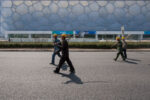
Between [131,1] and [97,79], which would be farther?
[131,1]

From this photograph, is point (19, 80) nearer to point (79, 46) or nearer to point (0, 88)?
point (0, 88)

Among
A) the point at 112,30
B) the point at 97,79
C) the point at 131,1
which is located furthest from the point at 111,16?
the point at 97,79

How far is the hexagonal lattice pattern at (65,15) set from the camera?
35.5 meters

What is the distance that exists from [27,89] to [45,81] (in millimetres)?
645

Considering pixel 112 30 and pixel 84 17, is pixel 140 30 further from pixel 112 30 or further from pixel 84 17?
pixel 84 17

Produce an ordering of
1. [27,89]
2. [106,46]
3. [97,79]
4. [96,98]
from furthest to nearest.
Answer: [106,46] < [97,79] < [27,89] < [96,98]

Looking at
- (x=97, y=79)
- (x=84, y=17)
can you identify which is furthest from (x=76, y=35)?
(x=97, y=79)

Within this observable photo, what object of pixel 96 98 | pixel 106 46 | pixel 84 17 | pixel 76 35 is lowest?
pixel 96 98

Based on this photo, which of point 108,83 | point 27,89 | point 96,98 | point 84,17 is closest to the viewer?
point 96,98

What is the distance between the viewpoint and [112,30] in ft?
118

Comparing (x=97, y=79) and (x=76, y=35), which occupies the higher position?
(x=76, y=35)

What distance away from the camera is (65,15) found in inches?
1401

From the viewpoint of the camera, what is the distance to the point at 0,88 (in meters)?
2.95

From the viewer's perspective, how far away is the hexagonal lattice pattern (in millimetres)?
35469
